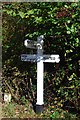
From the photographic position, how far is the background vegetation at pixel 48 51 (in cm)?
489

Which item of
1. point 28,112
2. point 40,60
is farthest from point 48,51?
point 28,112

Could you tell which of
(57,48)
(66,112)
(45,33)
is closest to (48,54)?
(57,48)

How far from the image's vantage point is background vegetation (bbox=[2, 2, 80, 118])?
4891 mm

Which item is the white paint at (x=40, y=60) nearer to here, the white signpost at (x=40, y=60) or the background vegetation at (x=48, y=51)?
the white signpost at (x=40, y=60)

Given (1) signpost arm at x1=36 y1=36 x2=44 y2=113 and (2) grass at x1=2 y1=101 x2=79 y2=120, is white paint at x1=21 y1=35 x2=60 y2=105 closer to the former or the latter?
(1) signpost arm at x1=36 y1=36 x2=44 y2=113

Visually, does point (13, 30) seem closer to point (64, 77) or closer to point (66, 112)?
point (64, 77)

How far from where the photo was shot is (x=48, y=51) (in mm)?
5883

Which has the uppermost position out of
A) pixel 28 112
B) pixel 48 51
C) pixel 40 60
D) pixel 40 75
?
pixel 48 51

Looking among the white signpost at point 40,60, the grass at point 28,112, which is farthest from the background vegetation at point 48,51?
the white signpost at point 40,60

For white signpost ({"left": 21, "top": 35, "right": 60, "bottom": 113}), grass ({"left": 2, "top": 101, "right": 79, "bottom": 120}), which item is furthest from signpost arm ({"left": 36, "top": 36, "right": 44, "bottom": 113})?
grass ({"left": 2, "top": 101, "right": 79, "bottom": 120})

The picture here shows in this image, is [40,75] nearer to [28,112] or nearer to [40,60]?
[40,60]

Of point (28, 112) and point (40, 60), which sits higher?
point (40, 60)

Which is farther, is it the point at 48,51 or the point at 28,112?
the point at 48,51

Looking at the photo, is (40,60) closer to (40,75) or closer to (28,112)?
(40,75)
